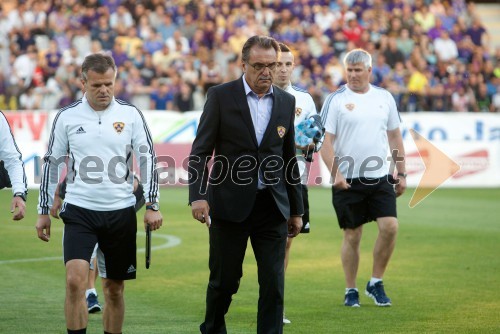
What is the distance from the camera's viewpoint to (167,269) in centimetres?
1224

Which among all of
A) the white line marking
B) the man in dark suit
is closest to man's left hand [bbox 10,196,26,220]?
the man in dark suit

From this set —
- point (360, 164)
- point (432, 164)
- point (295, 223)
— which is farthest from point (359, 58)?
point (432, 164)

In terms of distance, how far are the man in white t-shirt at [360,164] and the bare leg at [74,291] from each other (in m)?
3.68

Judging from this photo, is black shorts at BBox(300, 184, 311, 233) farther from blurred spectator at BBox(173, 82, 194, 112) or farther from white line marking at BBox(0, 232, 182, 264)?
blurred spectator at BBox(173, 82, 194, 112)

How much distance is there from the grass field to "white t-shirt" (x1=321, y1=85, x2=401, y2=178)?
1335mm

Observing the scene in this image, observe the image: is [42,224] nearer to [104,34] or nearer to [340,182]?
[340,182]

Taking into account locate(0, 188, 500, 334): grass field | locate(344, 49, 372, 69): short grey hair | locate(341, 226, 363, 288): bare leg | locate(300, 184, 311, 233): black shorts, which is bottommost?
locate(0, 188, 500, 334): grass field

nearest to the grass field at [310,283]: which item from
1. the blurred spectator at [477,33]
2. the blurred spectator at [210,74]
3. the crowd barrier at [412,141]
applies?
the crowd barrier at [412,141]

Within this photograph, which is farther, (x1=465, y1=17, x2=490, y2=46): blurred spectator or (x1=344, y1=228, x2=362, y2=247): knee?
(x1=465, y1=17, x2=490, y2=46): blurred spectator

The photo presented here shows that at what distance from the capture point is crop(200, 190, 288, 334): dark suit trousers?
7238mm

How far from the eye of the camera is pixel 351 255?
10.2m

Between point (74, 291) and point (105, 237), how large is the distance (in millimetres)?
451

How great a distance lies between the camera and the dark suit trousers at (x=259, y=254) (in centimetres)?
724

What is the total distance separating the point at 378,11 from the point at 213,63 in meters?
6.98
